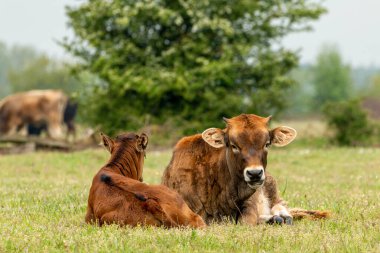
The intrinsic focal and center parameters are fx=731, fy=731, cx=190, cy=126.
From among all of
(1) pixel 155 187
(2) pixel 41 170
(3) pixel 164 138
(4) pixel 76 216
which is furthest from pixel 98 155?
(1) pixel 155 187

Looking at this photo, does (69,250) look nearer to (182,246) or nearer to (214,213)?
(182,246)

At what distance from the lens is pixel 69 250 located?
24.5 feet

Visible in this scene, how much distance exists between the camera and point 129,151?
10.1 m

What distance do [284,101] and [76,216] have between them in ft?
76.4

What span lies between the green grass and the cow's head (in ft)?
2.30

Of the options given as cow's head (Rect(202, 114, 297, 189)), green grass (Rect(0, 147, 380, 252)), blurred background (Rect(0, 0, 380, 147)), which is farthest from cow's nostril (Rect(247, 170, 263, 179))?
blurred background (Rect(0, 0, 380, 147))

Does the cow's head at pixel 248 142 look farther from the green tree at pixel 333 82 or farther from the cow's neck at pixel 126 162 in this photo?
the green tree at pixel 333 82

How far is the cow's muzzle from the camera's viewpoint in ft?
29.1

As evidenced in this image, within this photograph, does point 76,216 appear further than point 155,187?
Yes

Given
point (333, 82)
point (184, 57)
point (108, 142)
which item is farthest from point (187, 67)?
point (333, 82)

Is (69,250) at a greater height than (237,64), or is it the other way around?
(237,64)

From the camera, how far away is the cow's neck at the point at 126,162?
9977 millimetres

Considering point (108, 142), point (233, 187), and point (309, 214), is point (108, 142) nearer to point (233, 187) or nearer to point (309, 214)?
point (233, 187)

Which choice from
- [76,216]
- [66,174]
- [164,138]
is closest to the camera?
[76,216]
